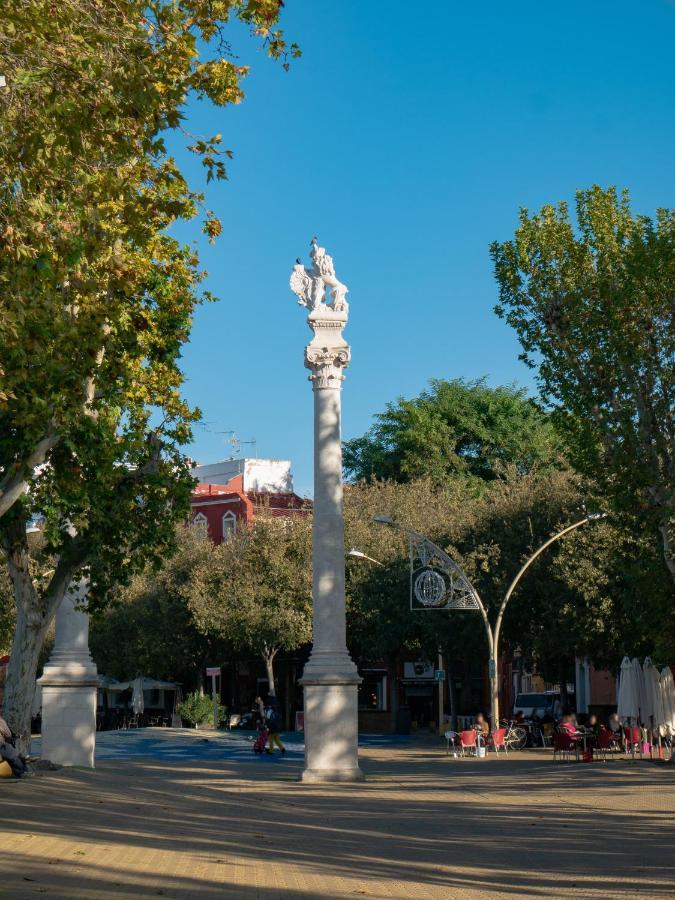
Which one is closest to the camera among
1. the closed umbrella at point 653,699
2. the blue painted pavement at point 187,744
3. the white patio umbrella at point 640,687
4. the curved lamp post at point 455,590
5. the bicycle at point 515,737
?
the closed umbrella at point 653,699

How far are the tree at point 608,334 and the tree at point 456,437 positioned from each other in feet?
136

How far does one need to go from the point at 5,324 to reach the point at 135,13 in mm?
3114

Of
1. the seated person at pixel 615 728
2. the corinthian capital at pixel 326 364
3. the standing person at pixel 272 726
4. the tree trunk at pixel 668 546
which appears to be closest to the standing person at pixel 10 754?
the corinthian capital at pixel 326 364

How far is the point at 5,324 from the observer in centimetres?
1208

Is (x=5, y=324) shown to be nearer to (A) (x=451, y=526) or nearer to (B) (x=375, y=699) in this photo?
(A) (x=451, y=526)

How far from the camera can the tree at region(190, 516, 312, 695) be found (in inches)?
2249

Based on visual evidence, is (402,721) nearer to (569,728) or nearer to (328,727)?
(569,728)

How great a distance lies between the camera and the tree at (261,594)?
57.1 meters

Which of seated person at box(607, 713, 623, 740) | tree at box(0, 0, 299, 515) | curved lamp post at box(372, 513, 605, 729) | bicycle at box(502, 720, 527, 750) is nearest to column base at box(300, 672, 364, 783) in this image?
tree at box(0, 0, 299, 515)

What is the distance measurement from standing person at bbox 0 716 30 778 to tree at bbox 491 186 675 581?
15.1 m

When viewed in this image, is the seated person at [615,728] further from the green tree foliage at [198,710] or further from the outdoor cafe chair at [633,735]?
the green tree foliage at [198,710]

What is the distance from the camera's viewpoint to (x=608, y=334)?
29.3 metres

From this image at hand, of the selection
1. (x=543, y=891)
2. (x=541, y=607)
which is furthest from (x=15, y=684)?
(x=541, y=607)

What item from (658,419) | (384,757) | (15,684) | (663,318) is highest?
(663,318)
